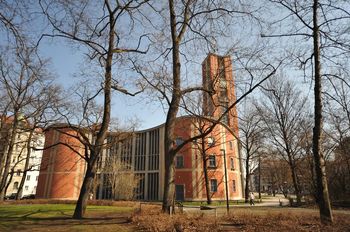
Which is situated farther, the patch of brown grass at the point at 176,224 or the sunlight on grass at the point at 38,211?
the sunlight on grass at the point at 38,211

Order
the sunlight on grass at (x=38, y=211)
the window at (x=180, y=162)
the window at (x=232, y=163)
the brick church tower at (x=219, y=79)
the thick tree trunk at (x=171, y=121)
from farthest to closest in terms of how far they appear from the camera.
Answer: the window at (x=232, y=163), the window at (x=180, y=162), the sunlight on grass at (x=38, y=211), the brick church tower at (x=219, y=79), the thick tree trunk at (x=171, y=121)

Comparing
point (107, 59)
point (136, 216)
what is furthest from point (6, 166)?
point (136, 216)

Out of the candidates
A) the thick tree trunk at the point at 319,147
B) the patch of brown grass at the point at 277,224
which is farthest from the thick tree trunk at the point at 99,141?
the thick tree trunk at the point at 319,147

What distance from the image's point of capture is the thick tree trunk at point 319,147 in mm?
10125

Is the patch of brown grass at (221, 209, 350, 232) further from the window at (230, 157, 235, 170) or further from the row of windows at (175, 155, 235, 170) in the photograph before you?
the window at (230, 157, 235, 170)

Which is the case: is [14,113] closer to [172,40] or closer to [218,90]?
[172,40]

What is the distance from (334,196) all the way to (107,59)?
29.0 metres

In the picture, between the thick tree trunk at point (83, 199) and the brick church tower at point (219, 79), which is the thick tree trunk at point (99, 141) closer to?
the thick tree trunk at point (83, 199)

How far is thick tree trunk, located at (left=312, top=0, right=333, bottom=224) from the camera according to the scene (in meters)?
10.1

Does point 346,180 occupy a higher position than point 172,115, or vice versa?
point 172,115

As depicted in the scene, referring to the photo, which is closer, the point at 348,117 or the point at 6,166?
the point at 6,166

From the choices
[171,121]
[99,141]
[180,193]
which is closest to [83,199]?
[99,141]

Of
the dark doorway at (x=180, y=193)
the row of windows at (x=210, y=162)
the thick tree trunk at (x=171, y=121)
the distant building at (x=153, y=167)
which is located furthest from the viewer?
the row of windows at (x=210, y=162)

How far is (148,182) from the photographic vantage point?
4753 cm
